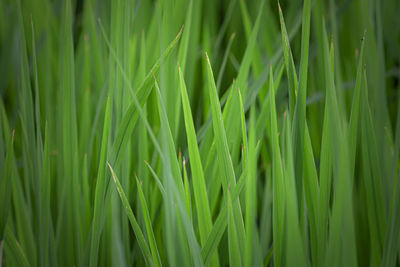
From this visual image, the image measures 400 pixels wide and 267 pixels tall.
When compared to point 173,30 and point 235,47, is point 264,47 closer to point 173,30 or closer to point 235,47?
point 235,47

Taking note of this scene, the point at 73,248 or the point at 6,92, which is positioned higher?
the point at 6,92

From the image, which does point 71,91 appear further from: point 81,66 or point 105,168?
point 81,66

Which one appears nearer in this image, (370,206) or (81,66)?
(370,206)

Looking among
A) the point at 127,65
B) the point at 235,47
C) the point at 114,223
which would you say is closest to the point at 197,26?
the point at 235,47

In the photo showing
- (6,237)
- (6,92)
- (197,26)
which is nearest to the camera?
(6,237)

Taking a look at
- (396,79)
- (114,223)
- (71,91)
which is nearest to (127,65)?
(71,91)

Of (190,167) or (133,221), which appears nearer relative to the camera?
(133,221)

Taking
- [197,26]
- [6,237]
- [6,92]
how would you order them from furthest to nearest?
[6,92]
[197,26]
[6,237]

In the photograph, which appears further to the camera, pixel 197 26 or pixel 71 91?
pixel 197 26

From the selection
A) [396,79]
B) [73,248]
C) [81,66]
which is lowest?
[73,248]
